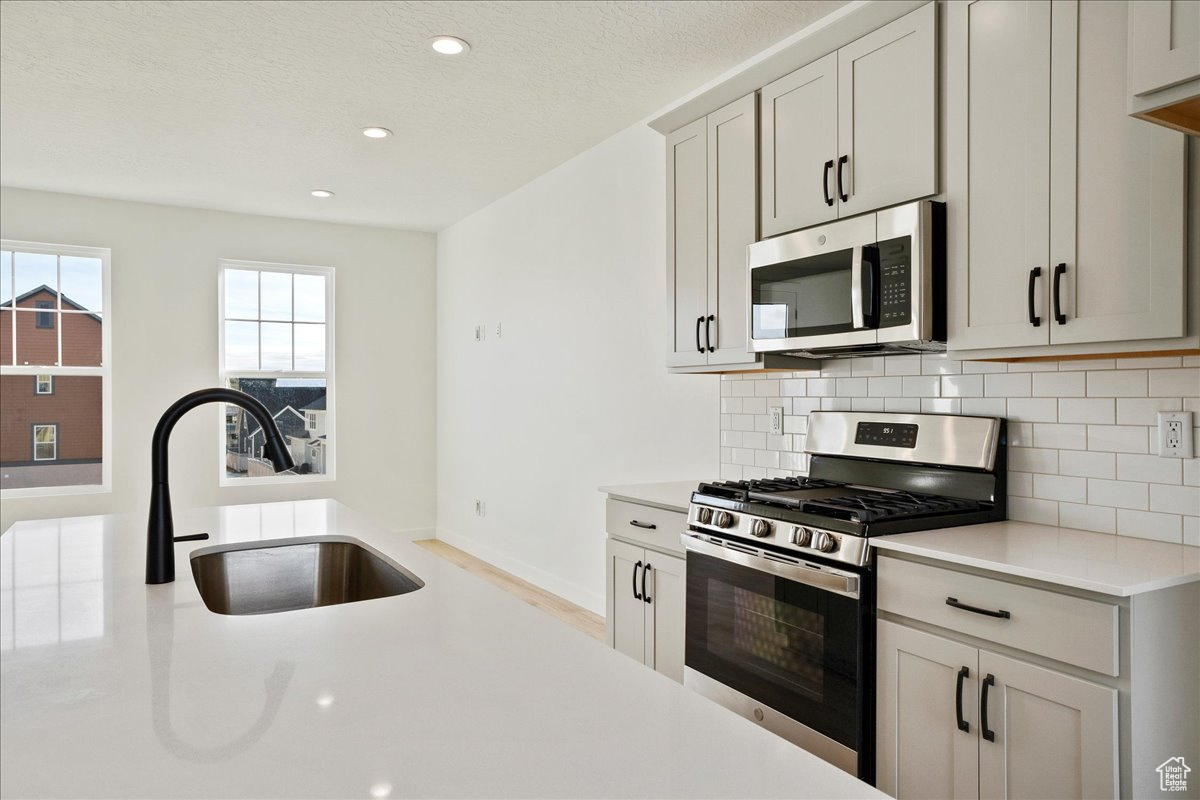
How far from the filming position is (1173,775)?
164cm

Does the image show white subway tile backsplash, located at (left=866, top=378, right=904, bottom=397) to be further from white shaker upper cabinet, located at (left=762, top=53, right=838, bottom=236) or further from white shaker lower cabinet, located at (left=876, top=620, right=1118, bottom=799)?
white shaker lower cabinet, located at (left=876, top=620, right=1118, bottom=799)

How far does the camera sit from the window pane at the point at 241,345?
585cm

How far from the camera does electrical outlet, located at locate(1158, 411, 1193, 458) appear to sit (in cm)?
190

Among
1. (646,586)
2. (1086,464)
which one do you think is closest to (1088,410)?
(1086,464)

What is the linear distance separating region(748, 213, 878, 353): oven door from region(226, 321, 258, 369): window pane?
4.49 meters

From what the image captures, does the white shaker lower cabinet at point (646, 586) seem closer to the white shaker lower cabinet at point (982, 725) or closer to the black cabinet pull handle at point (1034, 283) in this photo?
the white shaker lower cabinet at point (982, 725)

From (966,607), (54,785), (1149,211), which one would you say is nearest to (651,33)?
(1149,211)

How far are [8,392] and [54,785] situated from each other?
566 centimetres

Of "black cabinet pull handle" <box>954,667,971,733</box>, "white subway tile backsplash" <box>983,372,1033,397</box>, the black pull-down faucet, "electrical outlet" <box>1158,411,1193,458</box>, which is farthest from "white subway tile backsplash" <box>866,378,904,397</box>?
the black pull-down faucet

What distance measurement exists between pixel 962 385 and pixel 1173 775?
1161 millimetres

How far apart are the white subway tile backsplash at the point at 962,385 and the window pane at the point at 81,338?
5474mm

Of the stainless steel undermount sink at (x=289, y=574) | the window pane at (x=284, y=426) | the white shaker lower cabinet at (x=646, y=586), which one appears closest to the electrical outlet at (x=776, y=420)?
the white shaker lower cabinet at (x=646, y=586)

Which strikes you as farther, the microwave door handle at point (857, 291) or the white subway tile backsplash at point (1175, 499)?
the microwave door handle at point (857, 291)

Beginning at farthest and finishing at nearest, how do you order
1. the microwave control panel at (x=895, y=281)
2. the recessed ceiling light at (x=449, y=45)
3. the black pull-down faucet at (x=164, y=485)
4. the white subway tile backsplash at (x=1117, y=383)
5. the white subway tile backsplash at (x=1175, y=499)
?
the recessed ceiling light at (x=449, y=45) → the microwave control panel at (x=895, y=281) → the white subway tile backsplash at (x=1117, y=383) → the white subway tile backsplash at (x=1175, y=499) → the black pull-down faucet at (x=164, y=485)
